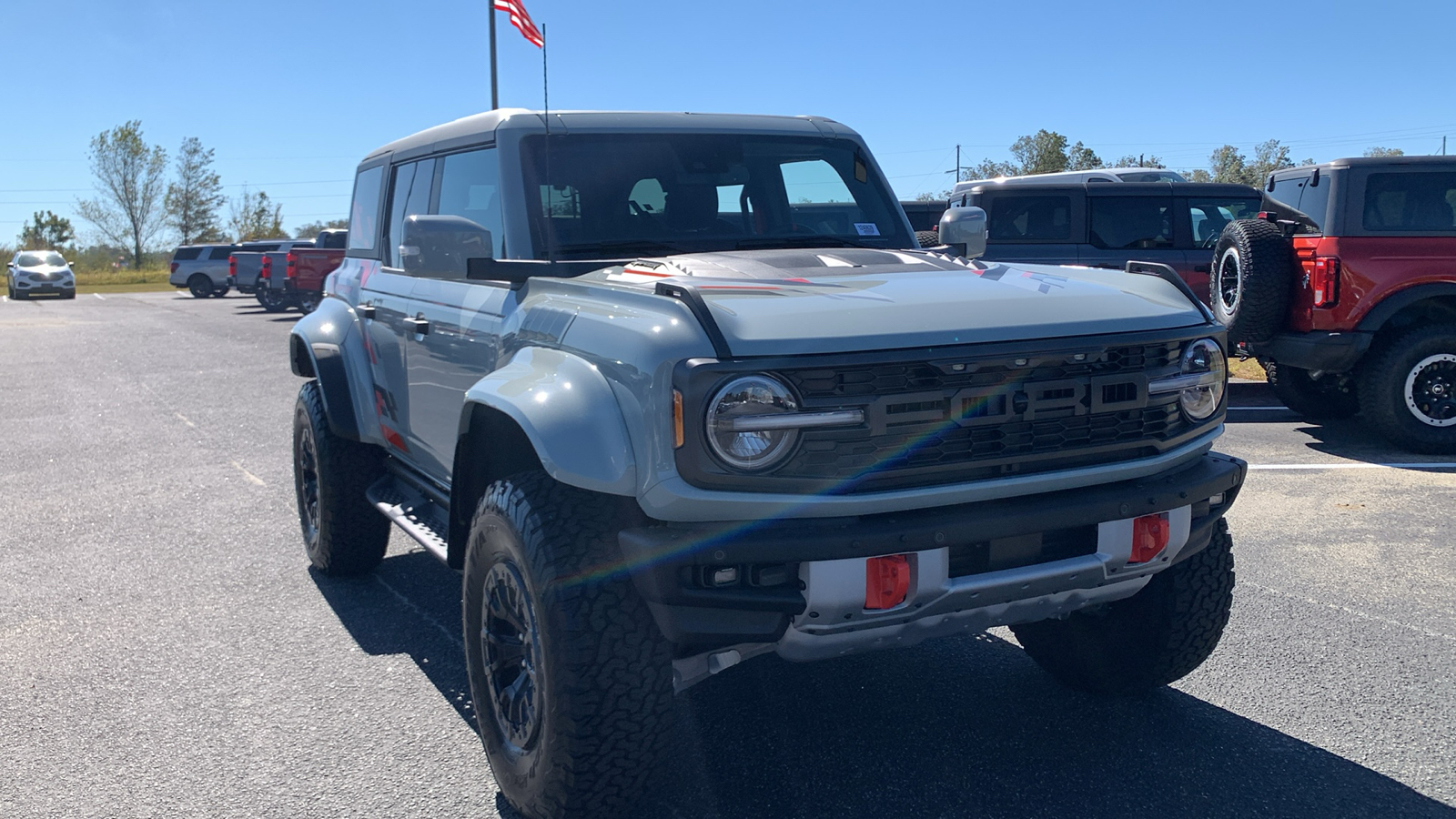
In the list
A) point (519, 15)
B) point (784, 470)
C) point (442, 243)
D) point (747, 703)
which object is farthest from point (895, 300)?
point (519, 15)

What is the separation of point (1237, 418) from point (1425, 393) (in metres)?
1.78

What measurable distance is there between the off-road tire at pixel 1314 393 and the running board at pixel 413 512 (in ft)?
23.8

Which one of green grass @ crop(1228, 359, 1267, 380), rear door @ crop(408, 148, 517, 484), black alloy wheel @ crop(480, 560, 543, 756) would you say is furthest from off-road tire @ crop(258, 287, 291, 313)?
black alloy wheel @ crop(480, 560, 543, 756)

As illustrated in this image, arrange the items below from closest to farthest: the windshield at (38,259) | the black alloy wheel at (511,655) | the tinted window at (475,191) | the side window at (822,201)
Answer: the black alloy wheel at (511,655)
the tinted window at (475,191)
the side window at (822,201)
the windshield at (38,259)

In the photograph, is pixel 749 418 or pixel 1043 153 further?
pixel 1043 153

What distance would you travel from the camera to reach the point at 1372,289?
8.45m

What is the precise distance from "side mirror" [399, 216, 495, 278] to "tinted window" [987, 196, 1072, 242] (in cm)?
974

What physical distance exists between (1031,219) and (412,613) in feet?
30.8

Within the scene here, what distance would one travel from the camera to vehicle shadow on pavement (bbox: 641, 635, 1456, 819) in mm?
3213

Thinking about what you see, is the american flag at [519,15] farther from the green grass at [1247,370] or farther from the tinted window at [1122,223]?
the green grass at [1247,370]

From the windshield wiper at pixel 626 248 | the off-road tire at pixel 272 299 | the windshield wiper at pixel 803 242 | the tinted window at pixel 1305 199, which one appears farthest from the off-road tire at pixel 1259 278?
the off-road tire at pixel 272 299

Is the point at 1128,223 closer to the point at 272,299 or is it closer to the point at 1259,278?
the point at 1259,278

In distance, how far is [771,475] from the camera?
108 inches

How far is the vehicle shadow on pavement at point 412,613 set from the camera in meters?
4.33
